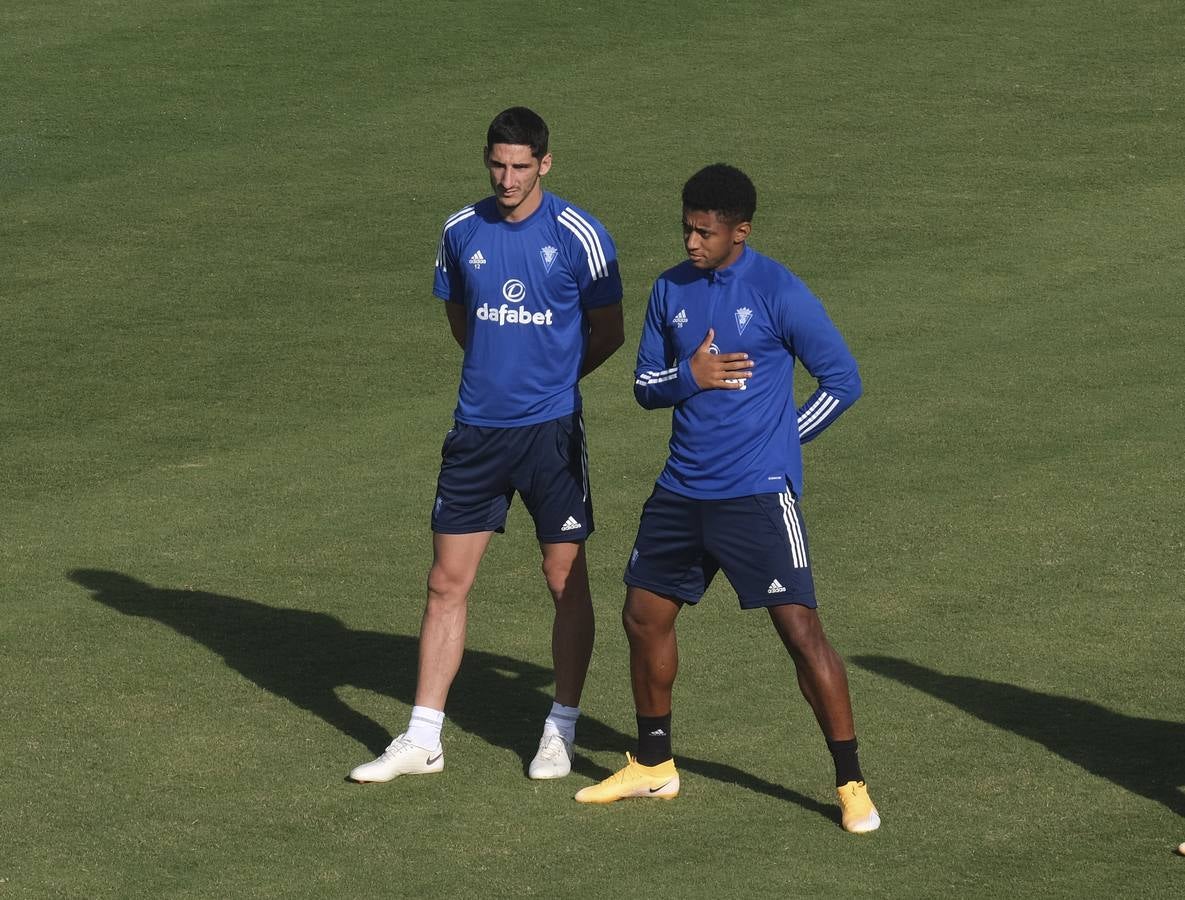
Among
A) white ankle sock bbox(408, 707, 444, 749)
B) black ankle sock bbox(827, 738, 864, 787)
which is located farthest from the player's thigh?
white ankle sock bbox(408, 707, 444, 749)

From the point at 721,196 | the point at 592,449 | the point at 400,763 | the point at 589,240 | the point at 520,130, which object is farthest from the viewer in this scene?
the point at 592,449

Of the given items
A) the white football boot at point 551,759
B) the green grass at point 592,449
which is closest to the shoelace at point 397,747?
the green grass at point 592,449

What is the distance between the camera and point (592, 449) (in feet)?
40.8

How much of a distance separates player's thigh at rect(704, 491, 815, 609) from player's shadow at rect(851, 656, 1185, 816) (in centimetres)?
142

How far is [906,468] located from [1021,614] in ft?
8.42

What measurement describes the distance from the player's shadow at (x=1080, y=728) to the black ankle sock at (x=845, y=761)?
1.05 metres

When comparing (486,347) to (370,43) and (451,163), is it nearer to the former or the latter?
(451,163)

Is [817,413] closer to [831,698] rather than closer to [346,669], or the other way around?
[831,698]

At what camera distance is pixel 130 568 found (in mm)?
10352

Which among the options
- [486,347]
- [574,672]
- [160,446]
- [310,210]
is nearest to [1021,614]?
[574,672]

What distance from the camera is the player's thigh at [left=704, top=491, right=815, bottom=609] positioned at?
698 cm

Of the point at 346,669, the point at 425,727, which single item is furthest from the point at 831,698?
the point at 346,669

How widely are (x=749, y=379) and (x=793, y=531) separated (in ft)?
1.83

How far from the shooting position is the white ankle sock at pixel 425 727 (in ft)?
25.0
